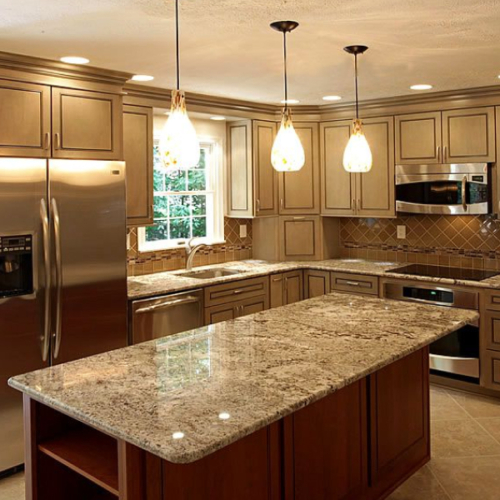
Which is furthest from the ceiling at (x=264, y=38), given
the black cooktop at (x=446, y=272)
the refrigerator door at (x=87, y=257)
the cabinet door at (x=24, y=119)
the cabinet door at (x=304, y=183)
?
the black cooktop at (x=446, y=272)

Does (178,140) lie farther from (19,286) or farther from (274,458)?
(19,286)

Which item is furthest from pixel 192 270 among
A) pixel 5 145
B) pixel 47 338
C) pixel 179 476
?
pixel 179 476

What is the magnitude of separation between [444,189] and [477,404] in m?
1.70

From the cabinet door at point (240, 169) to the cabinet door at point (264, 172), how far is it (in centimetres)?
6

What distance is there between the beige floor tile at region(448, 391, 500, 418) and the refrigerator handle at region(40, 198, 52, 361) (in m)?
2.92

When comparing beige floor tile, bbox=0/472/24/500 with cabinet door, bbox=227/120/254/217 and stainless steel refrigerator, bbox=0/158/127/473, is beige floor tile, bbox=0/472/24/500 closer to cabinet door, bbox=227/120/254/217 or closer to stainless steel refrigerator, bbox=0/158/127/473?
stainless steel refrigerator, bbox=0/158/127/473

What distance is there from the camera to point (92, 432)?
2359mm

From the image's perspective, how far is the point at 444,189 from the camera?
491cm

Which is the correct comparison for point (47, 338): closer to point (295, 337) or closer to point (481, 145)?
point (295, 337)

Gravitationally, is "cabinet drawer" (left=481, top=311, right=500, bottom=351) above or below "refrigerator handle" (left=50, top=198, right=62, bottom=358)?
below

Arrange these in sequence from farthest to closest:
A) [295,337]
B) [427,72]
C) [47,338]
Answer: [427,72] → [47,338] → [295,337]

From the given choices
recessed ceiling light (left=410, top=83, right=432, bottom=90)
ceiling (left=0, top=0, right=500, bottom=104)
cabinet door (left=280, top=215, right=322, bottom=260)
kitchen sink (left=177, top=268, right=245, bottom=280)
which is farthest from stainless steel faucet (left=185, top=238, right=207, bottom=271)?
recessed ceiling light (left=410, top=83, right=432, bottom=90)

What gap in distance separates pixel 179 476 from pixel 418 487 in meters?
1.82

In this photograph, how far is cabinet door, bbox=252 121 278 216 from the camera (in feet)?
17.8
